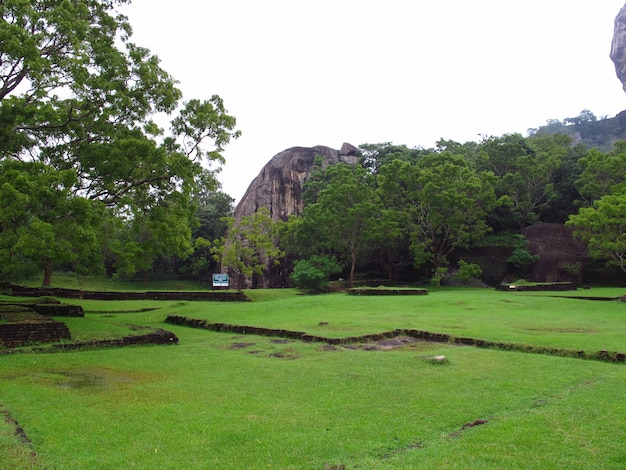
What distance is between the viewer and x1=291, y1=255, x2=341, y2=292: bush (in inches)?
1105

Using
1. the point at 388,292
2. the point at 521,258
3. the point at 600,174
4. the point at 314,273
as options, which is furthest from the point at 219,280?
the point at 600,174

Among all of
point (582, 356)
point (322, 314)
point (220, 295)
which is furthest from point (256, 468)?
point (220, 295)

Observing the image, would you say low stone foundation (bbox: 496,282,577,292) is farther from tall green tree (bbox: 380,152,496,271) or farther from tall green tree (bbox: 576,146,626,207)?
tall green tree (bbox: 576,146,626,207)

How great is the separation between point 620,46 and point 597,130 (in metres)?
19.7

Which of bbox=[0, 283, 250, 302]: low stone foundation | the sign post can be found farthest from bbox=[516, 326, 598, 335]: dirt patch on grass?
bbox=[0, 283, 250, 302]: low stone foundation

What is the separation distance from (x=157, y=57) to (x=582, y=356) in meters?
13.0

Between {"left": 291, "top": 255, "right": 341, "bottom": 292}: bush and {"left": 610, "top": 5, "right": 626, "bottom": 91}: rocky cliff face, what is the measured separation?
246 feet

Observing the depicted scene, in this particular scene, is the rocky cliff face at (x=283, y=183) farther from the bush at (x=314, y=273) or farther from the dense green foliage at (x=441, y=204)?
the bush at (x=314, y=273)

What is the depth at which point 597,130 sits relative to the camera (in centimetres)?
7344

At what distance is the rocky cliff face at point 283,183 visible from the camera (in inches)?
1706

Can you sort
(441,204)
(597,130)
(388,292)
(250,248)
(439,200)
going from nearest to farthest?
(388,292) < (439,200) < (441,204) < (250,248) < (597,130)

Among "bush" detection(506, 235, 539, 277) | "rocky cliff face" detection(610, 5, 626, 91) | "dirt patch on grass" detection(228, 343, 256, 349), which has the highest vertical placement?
"rocky cliff face" detection(610, 5, 626, 91)

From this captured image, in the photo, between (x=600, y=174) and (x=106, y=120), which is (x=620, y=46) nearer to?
(x=600, y=174)

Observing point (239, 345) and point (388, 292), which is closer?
point (239, 345)
